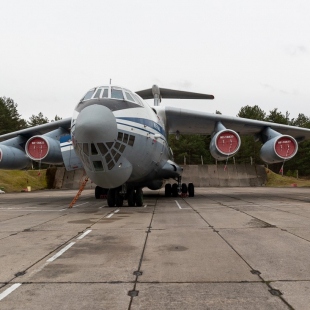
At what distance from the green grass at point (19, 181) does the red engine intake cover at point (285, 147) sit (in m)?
28.3

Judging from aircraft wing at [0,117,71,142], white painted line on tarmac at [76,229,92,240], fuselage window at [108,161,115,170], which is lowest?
white painted line on tarmac at [76,229,92,240]

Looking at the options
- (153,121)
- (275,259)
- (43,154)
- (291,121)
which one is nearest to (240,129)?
(153,121)

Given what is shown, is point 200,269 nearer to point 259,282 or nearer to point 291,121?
point 259,282

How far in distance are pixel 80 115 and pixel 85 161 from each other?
1541 mm

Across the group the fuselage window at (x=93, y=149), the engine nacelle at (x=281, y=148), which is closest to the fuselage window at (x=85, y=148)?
the fuselage window at (x=93, y=149)

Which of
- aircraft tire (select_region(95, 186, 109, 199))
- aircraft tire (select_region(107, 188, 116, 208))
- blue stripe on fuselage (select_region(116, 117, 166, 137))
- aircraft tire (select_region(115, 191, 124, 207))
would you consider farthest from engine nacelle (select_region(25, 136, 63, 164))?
blue stripe on fuselage (select_region(116, 117, 166, 137))

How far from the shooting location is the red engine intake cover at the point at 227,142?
1513 centimetres

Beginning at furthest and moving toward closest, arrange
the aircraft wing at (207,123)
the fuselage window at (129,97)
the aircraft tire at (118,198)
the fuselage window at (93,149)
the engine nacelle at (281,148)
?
the aircraft wing at (207,123) → the engine nacelle at (281,148) → the aircraft tire at (118,198) → the fuselage window at (129,97) → the fuselage window at (93,149)

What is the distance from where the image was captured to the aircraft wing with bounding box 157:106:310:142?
17391 millimetres

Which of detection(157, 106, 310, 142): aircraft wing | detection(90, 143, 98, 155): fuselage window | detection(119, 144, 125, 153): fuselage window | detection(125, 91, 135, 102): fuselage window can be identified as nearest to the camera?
detection(90, 143, 98, 155): fuselage window

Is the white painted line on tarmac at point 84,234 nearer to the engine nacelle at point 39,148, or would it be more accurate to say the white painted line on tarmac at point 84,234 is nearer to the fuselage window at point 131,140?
the fuselage window at point 131,140

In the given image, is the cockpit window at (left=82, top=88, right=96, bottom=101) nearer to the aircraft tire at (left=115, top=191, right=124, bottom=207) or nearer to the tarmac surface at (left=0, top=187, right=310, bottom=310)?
the aircraft tire at (left=115, top=191, right=124, bottom=207)

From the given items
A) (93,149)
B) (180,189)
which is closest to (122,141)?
(93,149)

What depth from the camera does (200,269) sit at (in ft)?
14.6
